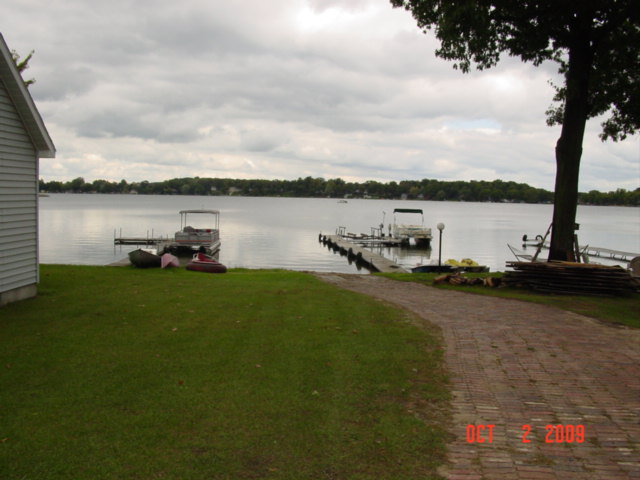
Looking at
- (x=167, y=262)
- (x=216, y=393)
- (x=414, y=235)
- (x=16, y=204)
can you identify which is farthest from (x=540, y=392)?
(x=414, y=235)

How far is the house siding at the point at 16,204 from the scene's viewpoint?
10656 mm

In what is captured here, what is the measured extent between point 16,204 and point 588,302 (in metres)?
13.9

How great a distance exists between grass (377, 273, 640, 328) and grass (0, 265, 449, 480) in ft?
15.3

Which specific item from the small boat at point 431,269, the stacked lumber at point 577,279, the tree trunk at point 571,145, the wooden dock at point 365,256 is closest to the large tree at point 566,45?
the tree trunk at point 571,145

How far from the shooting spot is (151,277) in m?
16.2

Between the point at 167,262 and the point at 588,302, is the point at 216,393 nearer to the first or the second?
the point at 588,302

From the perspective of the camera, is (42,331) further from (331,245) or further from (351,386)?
(331,245)

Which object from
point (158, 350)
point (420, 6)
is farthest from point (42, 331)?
point (420, 6)

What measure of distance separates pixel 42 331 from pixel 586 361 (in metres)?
8.59

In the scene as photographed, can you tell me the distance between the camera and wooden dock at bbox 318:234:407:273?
32.2 metres

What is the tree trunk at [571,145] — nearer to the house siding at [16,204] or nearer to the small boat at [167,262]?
the small boat at [167,262]

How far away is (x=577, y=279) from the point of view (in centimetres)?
1500

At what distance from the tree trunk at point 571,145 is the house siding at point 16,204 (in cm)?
1544

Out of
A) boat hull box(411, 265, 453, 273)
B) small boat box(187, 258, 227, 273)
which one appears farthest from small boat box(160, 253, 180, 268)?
boat hull box(411, 265, 453, 273)
